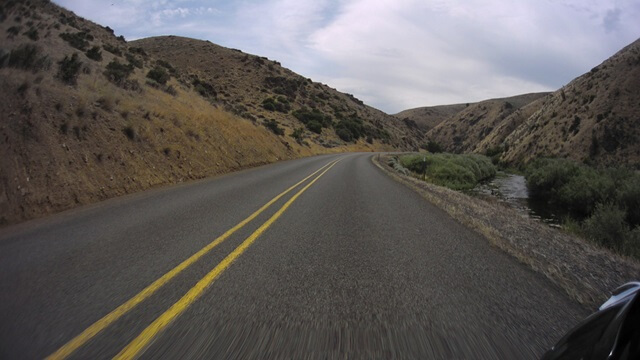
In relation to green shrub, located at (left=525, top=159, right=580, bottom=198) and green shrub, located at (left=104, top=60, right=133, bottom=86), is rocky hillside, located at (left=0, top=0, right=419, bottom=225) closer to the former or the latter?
green shrub, located at (left=104, top=60, right=133, bottom=86)

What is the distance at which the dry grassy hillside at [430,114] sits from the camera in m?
164

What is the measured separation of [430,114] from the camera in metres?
172

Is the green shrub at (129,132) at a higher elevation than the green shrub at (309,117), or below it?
below

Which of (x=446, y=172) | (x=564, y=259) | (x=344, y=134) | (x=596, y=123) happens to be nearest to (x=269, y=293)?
(x=564, y=259)

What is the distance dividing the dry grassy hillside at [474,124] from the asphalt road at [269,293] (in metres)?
110

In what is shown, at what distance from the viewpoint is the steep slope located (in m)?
59.6

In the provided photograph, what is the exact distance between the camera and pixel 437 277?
452cm

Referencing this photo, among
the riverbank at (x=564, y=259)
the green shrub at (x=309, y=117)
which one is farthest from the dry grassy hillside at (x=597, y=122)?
the riverbank at (x=564, y=259)

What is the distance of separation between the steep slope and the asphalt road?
4457 cm

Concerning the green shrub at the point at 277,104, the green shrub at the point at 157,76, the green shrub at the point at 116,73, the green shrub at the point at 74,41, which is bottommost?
the green shrub at the point at 116,73

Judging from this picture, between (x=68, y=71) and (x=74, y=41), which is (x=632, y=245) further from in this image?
(x=74, y=41)

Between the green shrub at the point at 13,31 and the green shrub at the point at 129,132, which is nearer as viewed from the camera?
the green shrub at the point at 129,132

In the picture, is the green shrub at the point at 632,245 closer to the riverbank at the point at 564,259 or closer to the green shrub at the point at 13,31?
the riverbank at the point at 564,259

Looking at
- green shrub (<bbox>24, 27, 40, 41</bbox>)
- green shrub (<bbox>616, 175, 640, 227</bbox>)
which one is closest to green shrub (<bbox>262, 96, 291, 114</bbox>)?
green shrub (<bbox>24, 27, 40, 41</bbox>)
